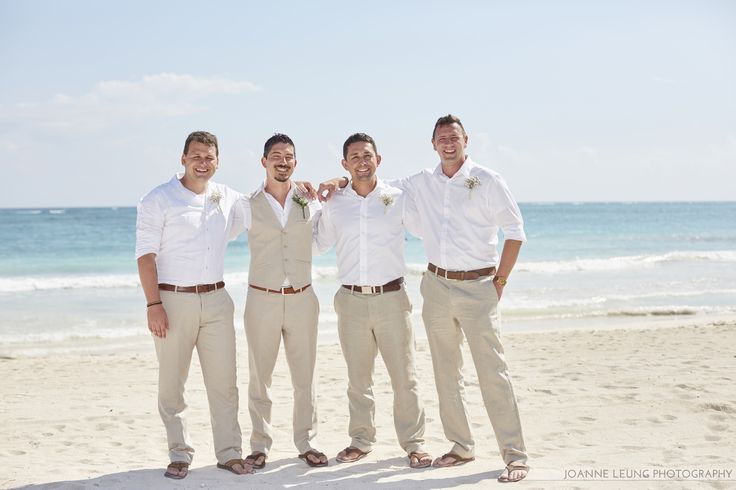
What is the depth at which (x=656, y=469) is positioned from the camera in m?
4.74

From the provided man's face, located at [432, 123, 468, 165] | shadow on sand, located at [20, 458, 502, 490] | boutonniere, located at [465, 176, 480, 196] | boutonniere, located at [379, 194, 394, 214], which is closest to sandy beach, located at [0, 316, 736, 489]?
shadow on sand, located at [20, 458, 502, 490]

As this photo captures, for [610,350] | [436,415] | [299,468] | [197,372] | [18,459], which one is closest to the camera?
[299,468]

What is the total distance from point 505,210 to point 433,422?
2.36 m

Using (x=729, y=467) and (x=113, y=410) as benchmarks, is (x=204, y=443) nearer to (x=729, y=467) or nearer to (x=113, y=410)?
(x=113, y=410)

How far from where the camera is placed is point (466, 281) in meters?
4.72

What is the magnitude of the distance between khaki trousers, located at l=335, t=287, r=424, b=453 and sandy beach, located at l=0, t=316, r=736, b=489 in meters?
0.28

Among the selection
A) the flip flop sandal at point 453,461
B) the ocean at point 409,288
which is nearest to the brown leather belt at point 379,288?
the flip flop sandal at point 453,461

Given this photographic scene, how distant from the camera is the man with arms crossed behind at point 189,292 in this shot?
15.0 feet

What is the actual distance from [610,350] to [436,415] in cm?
362

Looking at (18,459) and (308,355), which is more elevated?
(308,355)

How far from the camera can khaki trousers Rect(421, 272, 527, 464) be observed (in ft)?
15.4

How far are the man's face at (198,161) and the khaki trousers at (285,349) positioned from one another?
864 mm

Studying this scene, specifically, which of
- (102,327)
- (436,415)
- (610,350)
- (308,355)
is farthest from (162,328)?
(102,327)

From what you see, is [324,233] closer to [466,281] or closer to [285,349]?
[285,349]
